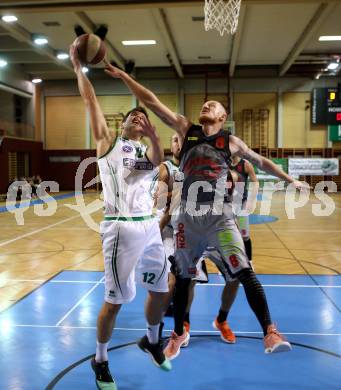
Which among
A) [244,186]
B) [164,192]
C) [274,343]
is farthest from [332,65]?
[274,343]

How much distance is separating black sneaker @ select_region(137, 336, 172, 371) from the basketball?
2283 mm

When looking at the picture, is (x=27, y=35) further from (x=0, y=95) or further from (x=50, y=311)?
(x=50, y=311)

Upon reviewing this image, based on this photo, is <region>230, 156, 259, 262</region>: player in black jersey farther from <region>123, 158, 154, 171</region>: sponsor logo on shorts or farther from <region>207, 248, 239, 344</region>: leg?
<region>123, 158, 154, 171</region>: sponsor logo on shorts

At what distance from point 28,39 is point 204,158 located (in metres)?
17.3

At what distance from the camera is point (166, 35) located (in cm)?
1845

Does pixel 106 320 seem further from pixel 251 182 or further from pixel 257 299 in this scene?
pixel 251 182

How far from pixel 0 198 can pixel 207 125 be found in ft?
61.7

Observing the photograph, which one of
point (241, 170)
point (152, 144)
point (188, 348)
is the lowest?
point (188, 348)

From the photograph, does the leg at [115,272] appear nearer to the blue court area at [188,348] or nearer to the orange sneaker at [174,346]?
the blue court area at [188,348]

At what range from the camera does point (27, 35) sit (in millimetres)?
18359

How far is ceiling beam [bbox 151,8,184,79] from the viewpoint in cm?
1591

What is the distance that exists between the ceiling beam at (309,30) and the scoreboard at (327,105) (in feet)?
7.72

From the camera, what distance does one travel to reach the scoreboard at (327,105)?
979 inches

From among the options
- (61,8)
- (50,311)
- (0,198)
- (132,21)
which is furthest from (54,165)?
(50,311)
